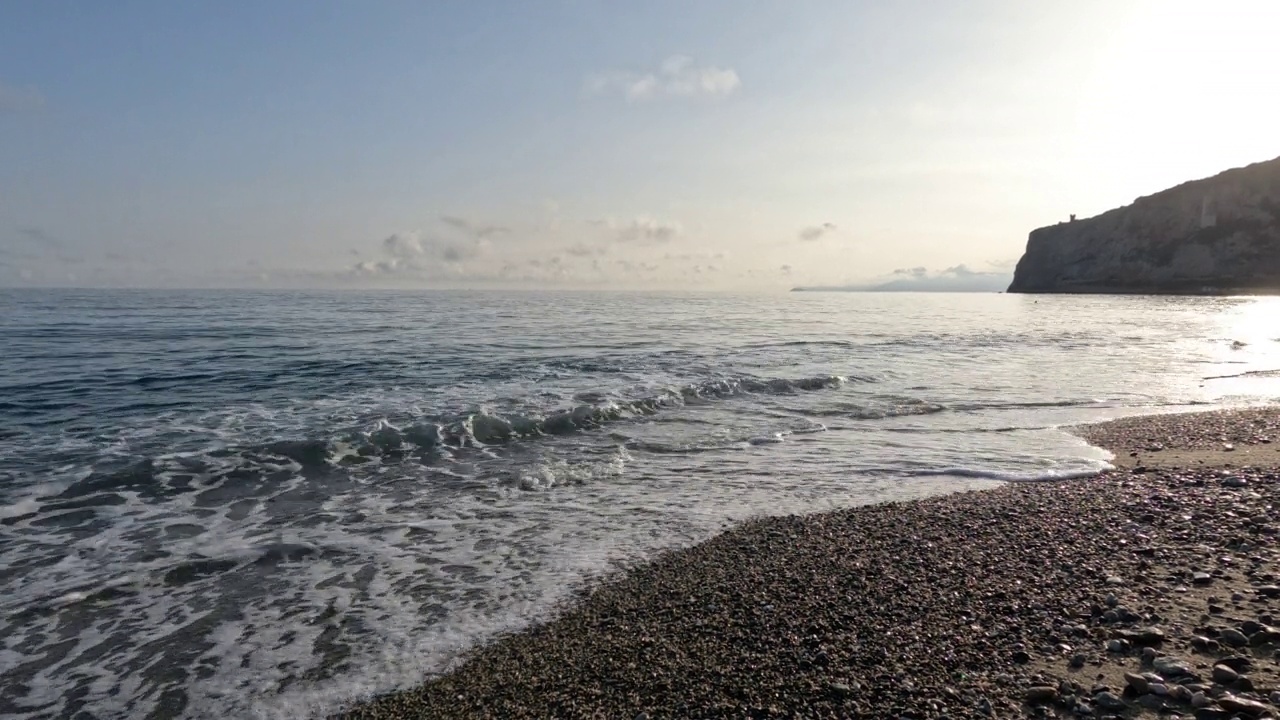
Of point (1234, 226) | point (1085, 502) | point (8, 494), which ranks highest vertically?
point (1234, 226)

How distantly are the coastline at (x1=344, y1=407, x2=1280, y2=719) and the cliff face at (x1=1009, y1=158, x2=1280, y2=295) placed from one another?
126 metres

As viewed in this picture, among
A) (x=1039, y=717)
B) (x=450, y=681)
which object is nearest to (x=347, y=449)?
(x=450, y=681)

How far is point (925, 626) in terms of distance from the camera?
17.1 feet

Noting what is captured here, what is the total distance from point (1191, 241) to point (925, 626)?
134 metres

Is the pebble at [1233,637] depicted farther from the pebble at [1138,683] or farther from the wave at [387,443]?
the wave at [387,443]

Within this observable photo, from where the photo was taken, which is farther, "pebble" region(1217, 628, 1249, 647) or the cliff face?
the cliff face

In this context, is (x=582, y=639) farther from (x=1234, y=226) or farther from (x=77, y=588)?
(x=1234, y=226)

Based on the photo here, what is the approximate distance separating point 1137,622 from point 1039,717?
1764 mm

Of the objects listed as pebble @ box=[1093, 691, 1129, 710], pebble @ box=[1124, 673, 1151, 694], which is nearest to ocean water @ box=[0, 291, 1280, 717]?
pebble @ box=[1093, 691, 1129, 710]

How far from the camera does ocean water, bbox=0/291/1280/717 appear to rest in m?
5.87

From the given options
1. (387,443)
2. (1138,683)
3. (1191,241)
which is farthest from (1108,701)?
(1191,241)

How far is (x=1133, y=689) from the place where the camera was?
13.5ft

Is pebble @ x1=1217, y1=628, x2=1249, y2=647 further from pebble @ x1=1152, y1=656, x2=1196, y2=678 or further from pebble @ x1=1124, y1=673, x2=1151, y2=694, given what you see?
pebble @ x1=1124, y1=673, x2=1151, y2=694

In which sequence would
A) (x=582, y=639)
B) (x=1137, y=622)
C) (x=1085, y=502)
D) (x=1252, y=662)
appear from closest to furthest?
(x=1252, y=662)
(x=1137, y=622)
(x=582, y=639)
(x=1085, y=502)
